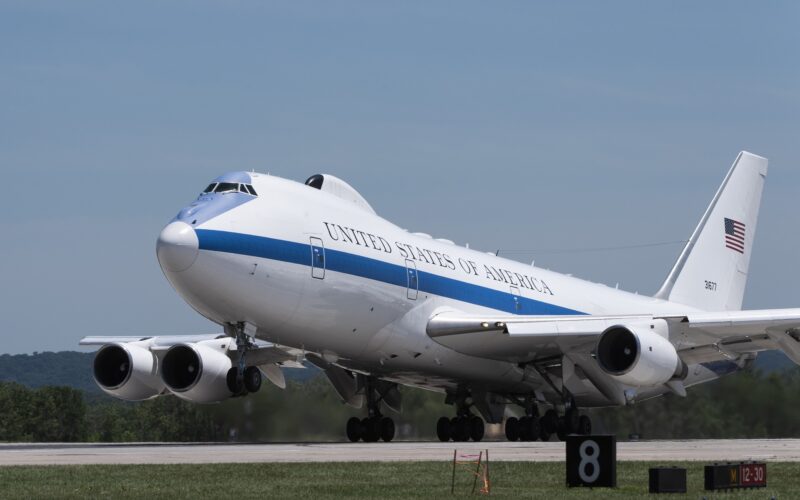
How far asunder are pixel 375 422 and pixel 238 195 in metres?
8.58

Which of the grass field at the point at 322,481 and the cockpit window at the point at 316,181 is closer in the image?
the grass field at the point at 322,481

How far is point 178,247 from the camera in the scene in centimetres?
2375

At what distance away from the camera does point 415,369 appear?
30.0 m

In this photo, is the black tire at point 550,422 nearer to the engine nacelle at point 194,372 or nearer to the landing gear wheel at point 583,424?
the landing gear wheel at point 583,424

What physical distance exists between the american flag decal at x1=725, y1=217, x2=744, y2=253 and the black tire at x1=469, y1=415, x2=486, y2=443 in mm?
12329

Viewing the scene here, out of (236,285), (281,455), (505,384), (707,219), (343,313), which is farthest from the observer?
(707,219)

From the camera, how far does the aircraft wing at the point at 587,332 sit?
28484mm

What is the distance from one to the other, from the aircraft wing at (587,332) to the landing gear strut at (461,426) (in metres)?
2.45

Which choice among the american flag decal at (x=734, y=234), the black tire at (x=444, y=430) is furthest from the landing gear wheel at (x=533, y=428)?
the american flag decal at (x=734, y=234)

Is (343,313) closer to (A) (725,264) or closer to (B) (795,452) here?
(B) (795,452)

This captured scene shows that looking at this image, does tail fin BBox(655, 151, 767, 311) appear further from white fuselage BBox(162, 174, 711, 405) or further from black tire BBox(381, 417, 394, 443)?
black tire BBox(381, 417, 394, 443)

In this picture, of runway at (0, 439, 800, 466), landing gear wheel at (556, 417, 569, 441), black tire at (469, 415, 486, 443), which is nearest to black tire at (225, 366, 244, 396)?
runway at (0, 439, 800, 466)

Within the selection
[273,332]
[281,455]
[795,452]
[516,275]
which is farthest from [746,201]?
[281,455]

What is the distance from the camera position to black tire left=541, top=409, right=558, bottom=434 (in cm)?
3120
